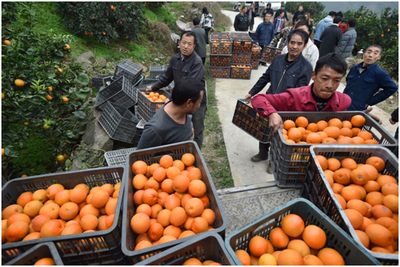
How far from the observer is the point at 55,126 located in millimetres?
3455

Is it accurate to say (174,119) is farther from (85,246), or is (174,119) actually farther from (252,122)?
(252,122)

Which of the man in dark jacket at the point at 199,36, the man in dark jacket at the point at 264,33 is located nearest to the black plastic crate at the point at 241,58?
the man in dark jacket at the point at 199,36

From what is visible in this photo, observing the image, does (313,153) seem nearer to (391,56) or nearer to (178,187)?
(178,187)

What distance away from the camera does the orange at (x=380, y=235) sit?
133cm

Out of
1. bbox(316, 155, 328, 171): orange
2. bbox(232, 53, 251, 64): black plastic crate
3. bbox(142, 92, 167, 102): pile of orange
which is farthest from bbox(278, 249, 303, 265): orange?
bbox(232, 53, 251, 64): black plastic crate

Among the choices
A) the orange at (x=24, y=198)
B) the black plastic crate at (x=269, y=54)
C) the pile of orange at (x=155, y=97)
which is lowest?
the black plastic crate at (x=269, y=54)

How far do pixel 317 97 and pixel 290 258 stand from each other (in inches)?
74.4

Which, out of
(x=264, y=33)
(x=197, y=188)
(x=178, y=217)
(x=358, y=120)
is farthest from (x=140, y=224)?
(x=264, y=33)

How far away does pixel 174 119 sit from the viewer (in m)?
2.38

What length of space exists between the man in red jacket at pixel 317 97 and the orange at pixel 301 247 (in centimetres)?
112

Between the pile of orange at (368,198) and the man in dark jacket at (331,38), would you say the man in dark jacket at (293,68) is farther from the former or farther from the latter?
the man in dark jacket at (331,38)

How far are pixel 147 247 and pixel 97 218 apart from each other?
0.58 metres

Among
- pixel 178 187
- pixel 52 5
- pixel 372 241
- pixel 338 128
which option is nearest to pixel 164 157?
pixel 178 187

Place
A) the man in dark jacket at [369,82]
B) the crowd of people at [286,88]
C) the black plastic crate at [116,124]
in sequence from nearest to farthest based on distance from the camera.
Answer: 1. the crowd of people at [286,88]
2. the man in dark jacket at [369,82]
3. the black plastic crate at [116,124]
